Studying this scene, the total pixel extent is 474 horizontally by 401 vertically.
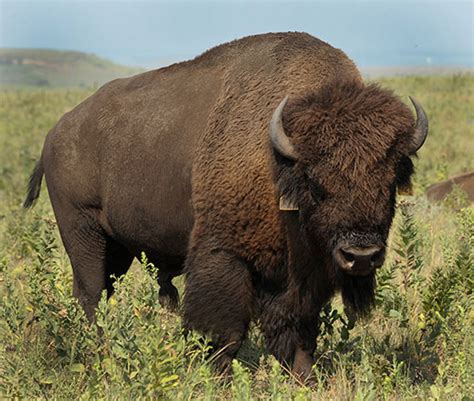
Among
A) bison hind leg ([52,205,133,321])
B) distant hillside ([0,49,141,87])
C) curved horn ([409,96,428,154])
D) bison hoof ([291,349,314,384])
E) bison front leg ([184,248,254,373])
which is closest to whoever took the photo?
curved horn ([409,96,428,154])

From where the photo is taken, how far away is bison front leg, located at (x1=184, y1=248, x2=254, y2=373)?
16.0 ft

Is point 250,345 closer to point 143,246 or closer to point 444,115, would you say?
point 143,246

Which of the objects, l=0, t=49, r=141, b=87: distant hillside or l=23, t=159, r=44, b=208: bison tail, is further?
l=0, t=49, r=141, b=87: distant hillside

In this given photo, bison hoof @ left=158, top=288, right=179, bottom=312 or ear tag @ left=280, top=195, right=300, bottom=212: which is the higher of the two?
ear tag @ left=280, top=195, right=300, bottom=212

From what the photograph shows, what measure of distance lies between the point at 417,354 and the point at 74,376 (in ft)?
6.98

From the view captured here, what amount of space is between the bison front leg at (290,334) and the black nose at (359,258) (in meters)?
0.83

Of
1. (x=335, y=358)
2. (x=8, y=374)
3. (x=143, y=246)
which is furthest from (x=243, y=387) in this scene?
(x=143, y=246)

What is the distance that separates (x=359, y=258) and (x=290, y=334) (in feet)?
3.64

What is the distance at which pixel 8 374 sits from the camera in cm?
441

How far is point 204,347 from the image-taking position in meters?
4.51

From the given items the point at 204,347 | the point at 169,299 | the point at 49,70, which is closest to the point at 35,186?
the point at 169,299

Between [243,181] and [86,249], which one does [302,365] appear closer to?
[243,181]

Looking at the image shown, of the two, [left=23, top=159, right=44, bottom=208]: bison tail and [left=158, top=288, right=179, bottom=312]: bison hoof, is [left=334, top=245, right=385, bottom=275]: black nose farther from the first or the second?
[left=23, top=159, right=44, bottom=208]: bison tail

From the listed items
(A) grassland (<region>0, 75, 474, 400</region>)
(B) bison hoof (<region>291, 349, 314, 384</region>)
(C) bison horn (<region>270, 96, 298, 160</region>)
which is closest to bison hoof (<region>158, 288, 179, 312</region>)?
(A) grassland (<region>0, 75, 474, 400</region>)
